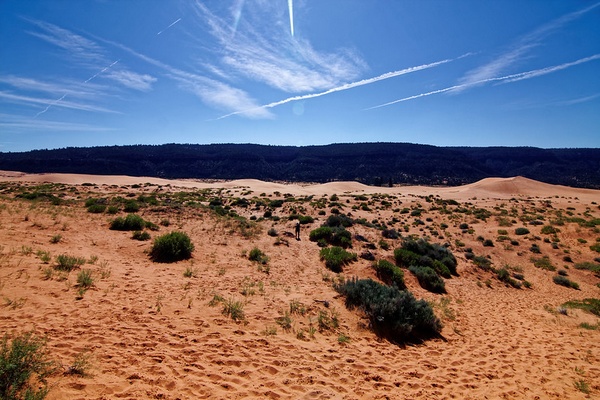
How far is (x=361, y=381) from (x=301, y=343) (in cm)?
137

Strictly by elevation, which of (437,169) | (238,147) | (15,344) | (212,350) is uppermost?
(238,147)

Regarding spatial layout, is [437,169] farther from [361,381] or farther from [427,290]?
[361,381]

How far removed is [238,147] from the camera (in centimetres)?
11281

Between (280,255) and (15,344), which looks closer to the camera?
(15,344)

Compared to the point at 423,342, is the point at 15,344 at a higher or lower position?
higher

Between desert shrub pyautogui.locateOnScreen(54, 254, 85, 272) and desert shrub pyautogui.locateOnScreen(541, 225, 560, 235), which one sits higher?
desert shrub pyautogui.locateOnScreen(54, 254, 85, 272)

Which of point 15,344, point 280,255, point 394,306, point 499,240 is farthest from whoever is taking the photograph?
point 499,240

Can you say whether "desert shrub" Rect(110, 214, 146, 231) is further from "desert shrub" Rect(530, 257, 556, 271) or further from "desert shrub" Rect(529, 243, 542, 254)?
"desert shrub" Rect(529, 243, 542, 254)

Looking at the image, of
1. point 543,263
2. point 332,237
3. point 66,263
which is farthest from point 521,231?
point 66,263

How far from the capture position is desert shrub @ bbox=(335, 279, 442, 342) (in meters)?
7.03

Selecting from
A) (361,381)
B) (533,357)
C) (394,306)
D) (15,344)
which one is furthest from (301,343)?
(533,357)

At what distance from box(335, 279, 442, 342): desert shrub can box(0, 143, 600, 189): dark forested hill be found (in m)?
83.7

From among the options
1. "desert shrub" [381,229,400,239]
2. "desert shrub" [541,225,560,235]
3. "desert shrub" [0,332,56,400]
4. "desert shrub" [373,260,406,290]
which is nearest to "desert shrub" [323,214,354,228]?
"desert shrub" [381,229,400,239]

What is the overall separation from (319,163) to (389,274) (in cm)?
9393
